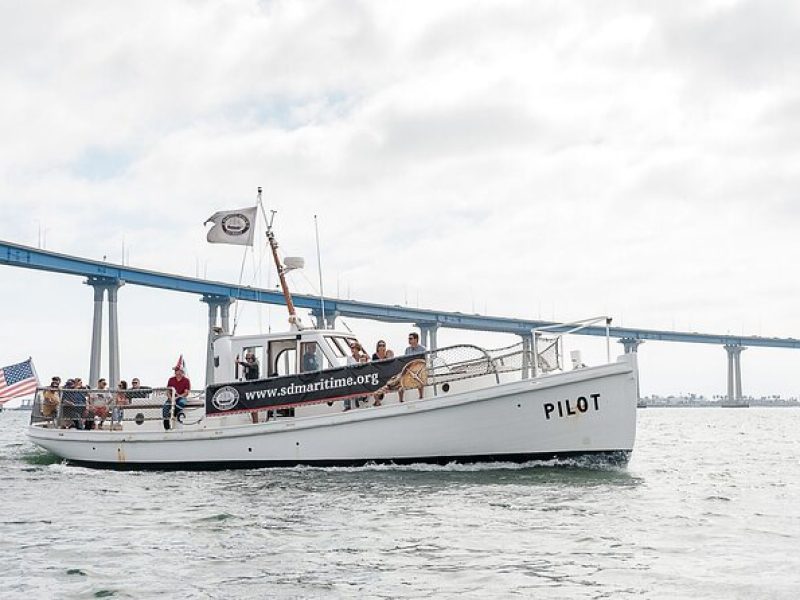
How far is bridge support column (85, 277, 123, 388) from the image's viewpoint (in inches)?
3236

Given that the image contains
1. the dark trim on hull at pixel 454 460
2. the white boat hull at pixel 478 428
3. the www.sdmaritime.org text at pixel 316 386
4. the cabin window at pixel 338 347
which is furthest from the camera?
the cabin window at pixel 338 347

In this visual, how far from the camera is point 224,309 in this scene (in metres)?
92.1

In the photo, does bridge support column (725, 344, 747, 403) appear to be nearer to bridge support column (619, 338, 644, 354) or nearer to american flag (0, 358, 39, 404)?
bridge support column (619, 338, 644, 354)

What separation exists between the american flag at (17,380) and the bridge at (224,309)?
1213 inches

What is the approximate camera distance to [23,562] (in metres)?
8.89

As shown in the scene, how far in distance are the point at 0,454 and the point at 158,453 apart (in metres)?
10.7

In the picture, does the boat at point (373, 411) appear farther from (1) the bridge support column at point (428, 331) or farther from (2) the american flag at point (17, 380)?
(1) the bridge support column at point (428, 331)

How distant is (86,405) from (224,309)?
73.7 meters

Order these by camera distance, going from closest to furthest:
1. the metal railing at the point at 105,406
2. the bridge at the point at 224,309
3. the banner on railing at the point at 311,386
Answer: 1. the banner on railing at the point at 311,386
2. the metal railing at the point at 105,406
3. the bridge at the point at 224,309

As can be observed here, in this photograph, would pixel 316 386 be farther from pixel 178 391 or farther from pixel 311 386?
pixel 178 391

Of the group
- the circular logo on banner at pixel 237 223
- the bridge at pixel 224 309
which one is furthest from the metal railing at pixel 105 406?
the bridge at pixel 224 309

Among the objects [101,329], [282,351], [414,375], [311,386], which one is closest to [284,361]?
[282,351]

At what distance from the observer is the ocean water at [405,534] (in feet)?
25.4

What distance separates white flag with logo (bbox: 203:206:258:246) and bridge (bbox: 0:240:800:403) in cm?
3785
